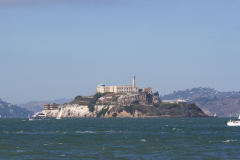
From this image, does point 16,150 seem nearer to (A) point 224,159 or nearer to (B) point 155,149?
(B) point 155,149

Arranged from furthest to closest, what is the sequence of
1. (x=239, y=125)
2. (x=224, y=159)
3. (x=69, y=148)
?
(x=239, y=125) → (x=69, y=148) → (x=224, y=159)

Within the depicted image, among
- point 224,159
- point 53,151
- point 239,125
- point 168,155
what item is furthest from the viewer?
point 239,125

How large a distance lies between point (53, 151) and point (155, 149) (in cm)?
1774

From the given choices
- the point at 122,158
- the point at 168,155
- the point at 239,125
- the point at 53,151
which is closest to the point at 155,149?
the point at 168,155

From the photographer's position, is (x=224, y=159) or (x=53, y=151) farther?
(x=53, y=151)

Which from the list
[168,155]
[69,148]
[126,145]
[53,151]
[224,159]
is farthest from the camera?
[126,145]

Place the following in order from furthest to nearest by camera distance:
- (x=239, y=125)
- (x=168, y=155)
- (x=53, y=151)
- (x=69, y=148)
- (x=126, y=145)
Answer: (x=239, y=125), (x=126, y=145), (x=69, y=148), (x=53, y=151), (x=168, y=155)

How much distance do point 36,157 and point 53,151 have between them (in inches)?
263

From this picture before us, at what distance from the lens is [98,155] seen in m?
61.9

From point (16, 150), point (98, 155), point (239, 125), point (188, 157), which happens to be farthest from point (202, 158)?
point (239, 125)

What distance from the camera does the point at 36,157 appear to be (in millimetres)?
60062

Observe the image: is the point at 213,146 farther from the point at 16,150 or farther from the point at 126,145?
the point at 16,150

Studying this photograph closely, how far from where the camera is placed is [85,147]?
73.1 meters

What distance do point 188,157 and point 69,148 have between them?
889 inches
